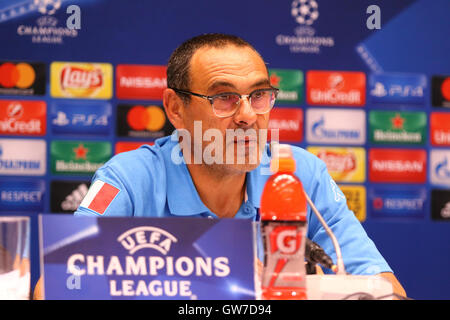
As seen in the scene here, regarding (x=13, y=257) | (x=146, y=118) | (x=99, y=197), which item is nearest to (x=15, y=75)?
(x=146, y=118)

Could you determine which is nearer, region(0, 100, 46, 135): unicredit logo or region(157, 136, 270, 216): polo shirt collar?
region(157, 136, 270, 216): polo shirt collar

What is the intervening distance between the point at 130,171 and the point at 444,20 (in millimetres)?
2546

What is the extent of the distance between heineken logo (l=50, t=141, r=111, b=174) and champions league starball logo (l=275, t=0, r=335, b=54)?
1.22 m

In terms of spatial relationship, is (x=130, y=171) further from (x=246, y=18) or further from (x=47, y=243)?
(x=246, y=18)

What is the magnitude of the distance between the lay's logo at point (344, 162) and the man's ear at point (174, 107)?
160cm

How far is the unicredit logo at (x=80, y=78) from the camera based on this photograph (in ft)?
9.96

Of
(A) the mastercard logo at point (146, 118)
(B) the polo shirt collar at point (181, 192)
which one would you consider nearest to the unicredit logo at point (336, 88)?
(A) the mastercard logo at point (146, 118)

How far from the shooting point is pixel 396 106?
3.20 m

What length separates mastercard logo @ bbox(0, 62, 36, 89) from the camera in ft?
9.87

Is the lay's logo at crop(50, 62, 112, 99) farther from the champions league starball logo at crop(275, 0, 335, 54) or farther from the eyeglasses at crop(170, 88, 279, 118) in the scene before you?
the eyeglasses at crop(170, 88, 279, 118)

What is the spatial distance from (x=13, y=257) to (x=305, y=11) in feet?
8.90

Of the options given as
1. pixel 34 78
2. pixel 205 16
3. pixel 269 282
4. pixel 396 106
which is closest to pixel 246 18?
pixel 205 16

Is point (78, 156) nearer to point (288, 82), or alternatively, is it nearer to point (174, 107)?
point (288, 82)

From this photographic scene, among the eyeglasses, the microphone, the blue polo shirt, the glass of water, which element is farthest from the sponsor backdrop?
the glass of water
